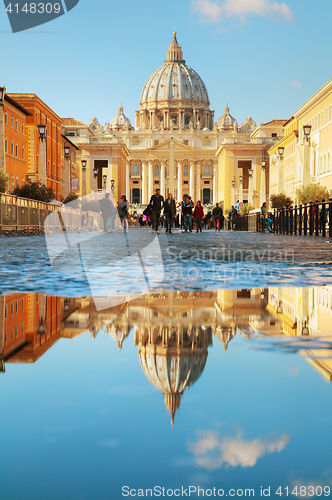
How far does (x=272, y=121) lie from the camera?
121m

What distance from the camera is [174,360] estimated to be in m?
2.80

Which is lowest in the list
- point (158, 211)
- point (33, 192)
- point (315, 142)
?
point (158, 211)

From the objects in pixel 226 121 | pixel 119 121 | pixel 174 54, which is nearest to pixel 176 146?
pixel 226 121

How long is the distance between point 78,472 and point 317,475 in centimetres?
56

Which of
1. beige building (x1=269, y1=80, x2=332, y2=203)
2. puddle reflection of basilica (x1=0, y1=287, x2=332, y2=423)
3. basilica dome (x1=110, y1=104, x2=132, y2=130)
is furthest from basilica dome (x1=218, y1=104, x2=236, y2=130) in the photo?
puddle reflection of basilica (x1=0, y1=287, x2=332, y2=423)

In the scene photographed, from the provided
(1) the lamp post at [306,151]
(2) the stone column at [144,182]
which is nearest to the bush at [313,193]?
(1) the lamp post at [306,151]

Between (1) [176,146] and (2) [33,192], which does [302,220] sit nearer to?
(2) [33,192]

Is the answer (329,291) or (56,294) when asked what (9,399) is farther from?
(329,291)

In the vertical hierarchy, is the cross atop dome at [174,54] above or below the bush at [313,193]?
above

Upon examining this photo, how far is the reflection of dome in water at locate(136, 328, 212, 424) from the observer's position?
2389mm

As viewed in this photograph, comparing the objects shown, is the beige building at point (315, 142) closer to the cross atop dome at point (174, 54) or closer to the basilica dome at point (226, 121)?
the basilica dome at point (226, 121)

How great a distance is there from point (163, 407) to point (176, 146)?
153 m

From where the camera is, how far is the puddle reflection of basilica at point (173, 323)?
2.83 meters

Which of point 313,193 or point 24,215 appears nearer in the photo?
point 24,215
